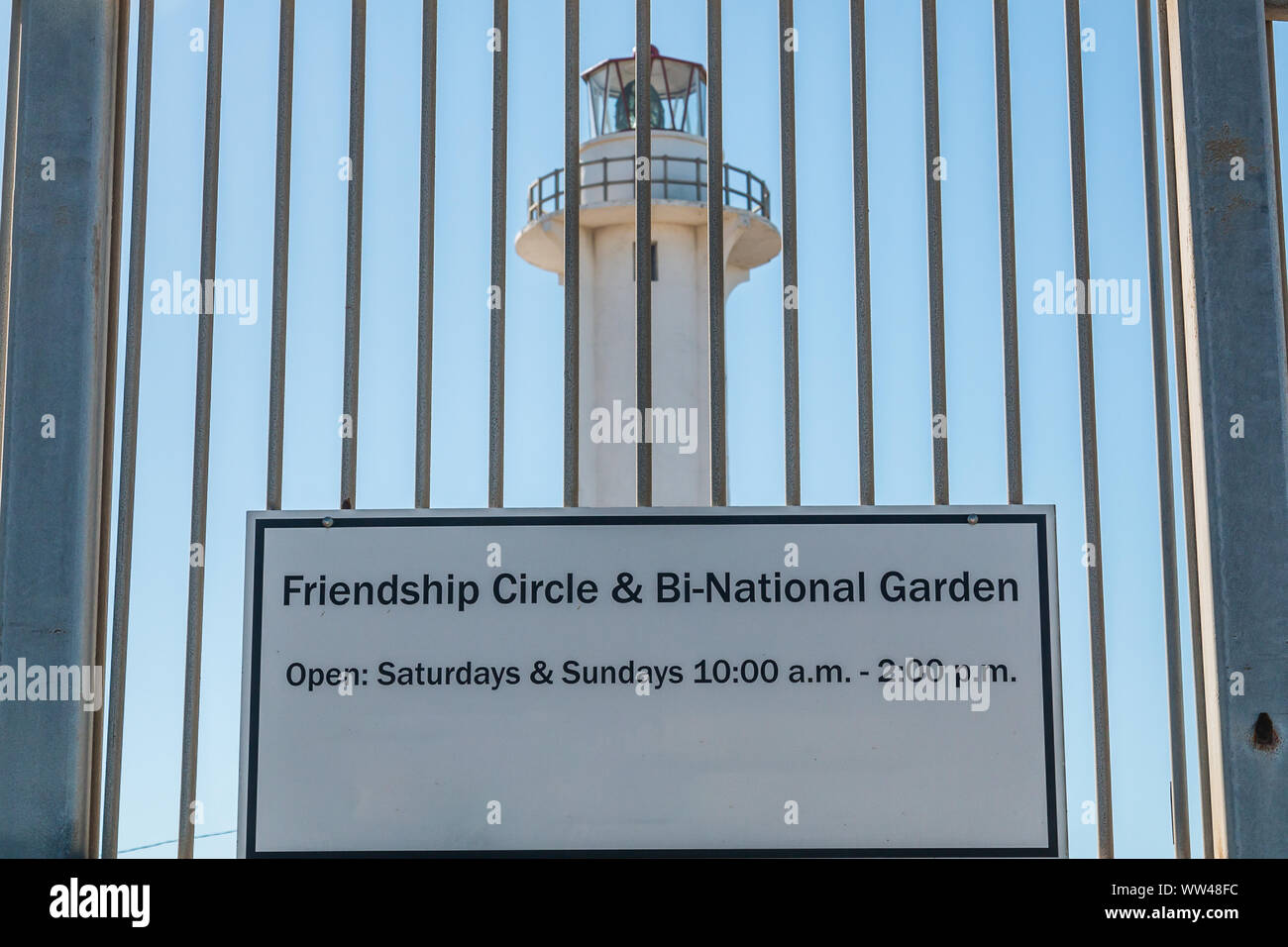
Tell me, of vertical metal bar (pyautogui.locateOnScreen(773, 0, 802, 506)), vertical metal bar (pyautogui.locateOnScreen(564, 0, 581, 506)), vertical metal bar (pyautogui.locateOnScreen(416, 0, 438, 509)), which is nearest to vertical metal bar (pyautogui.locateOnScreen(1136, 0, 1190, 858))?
vertical metal bar (pyautogui.locateOnScreen(773, 0, 802, 506))

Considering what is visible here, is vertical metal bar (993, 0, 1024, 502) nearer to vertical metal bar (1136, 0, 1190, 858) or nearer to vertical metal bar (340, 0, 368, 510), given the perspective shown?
vertical metal bar (1136, 0, 1190, 858)

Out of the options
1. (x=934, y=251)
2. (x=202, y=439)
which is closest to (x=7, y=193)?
(x=202, y=439)

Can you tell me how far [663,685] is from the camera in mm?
3305

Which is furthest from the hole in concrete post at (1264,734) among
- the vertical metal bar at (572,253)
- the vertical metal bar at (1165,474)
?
the vertical metal bar at (572,253)

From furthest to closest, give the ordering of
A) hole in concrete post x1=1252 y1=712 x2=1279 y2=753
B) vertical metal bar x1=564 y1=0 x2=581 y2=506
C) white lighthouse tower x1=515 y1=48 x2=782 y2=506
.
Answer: white lighthouse tower x1=515 y1=48 x2=782 y2=506, vertical metal bar x1=564 y1=0 x2=581 y2=506, hole in concrete post x1=1252 y1=712 x2=1279 y2=753

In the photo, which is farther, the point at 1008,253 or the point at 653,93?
the point at 653,93

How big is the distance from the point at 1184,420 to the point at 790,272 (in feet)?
3.57

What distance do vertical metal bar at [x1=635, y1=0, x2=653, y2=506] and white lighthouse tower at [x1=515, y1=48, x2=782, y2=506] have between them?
946cm

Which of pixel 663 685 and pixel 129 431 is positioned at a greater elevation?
pixel 129 431

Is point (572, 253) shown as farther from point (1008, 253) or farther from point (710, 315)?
point (1008, 253)

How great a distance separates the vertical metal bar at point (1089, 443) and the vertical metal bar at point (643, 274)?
43.7 inches

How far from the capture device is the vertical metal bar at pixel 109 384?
344cm

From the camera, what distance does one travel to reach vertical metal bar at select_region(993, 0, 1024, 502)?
343 cm
